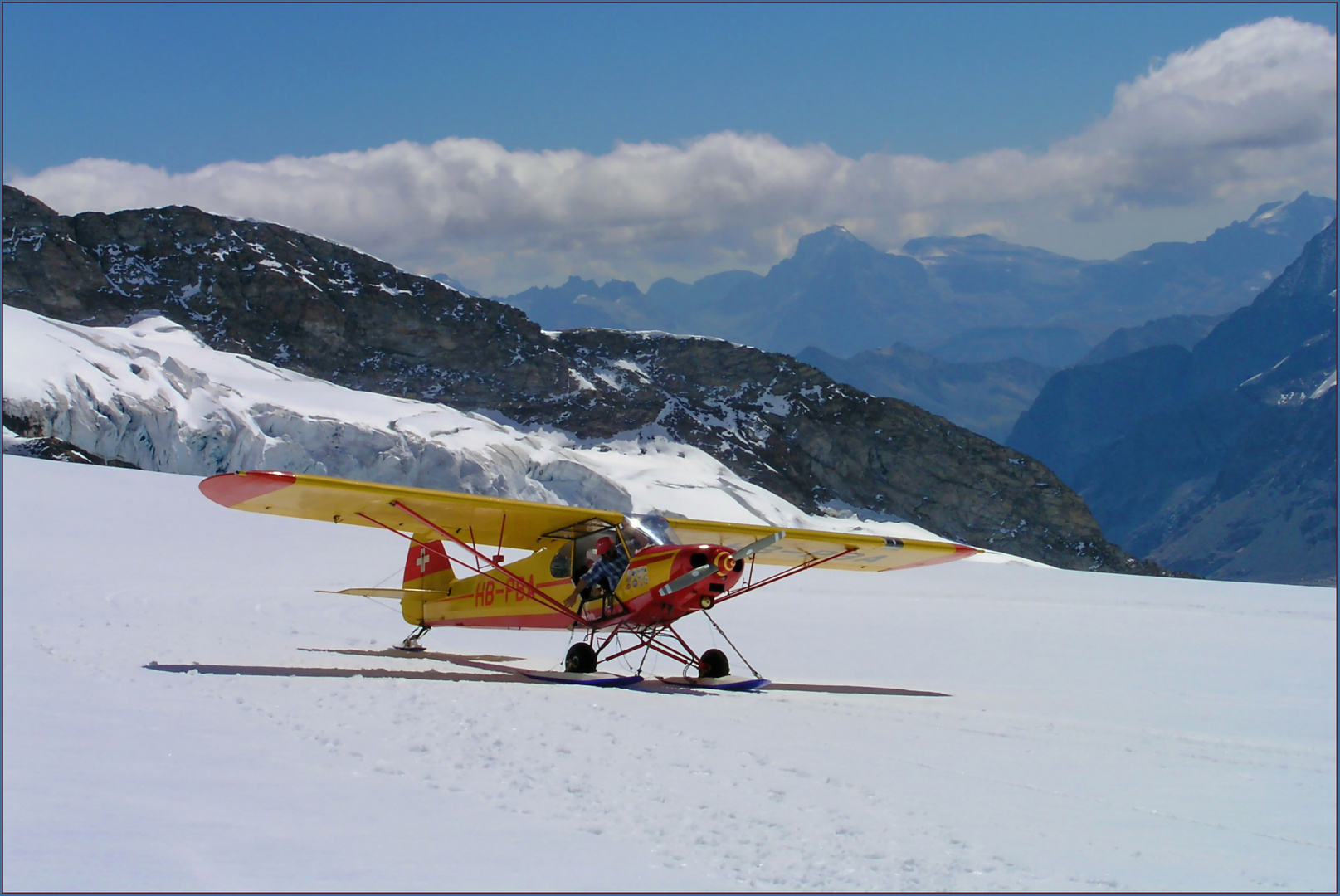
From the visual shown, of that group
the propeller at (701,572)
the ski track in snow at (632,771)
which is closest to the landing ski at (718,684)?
the ski track in snow at (632,771)

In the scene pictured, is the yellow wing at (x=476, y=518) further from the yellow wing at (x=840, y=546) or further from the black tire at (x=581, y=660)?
the black tire at (x=581, y=660)

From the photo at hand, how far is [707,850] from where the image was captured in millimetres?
4633

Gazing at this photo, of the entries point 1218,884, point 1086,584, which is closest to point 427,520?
point 1218,884

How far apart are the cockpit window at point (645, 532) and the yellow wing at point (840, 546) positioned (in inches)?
22.5

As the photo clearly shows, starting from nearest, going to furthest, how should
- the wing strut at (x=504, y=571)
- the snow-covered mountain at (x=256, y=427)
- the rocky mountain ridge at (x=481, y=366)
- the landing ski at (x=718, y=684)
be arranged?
1. the landing ski at (x=718, y=684)
2. the wing strut at (x=504, y=571)
3. the snow-covered mountain at (x=256, y=427)
4. the rocky mountain ridge at (x=481, y=366)

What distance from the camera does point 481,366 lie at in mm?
144250

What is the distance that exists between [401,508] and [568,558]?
2.29 meters

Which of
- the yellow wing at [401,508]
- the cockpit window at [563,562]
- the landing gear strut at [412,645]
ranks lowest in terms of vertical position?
the landing gear strut at [412,645]

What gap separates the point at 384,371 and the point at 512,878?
14719cm

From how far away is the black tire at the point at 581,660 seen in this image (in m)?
11.2

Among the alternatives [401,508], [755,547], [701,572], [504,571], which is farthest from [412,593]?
[755,547]

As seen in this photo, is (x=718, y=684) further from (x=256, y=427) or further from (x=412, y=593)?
(x=256, y=427)

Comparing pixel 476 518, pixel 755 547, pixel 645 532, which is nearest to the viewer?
pixel 755 547

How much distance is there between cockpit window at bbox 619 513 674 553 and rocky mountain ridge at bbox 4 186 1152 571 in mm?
111222
